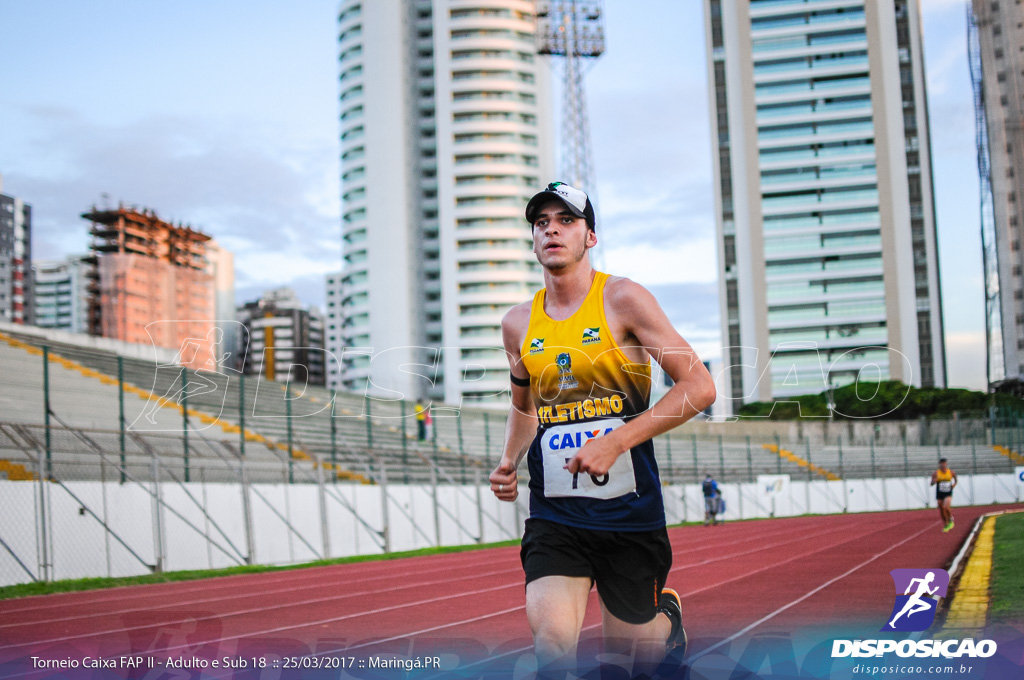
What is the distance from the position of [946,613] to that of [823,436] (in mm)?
64226

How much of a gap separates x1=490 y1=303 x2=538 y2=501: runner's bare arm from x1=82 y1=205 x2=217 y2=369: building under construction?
134432mm

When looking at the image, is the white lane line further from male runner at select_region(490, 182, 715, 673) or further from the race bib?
the race bib

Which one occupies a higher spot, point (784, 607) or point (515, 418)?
point (515, 418)

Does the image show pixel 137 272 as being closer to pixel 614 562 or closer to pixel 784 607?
pixel 784 607

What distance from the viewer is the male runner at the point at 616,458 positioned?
13.2 feet

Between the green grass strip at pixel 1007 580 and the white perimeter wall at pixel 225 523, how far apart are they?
36.6ft

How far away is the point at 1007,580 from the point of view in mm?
10625

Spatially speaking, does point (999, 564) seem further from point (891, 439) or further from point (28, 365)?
point (891, 439)

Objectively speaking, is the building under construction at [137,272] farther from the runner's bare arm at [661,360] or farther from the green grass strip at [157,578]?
the runner's bare arm at [661,360]

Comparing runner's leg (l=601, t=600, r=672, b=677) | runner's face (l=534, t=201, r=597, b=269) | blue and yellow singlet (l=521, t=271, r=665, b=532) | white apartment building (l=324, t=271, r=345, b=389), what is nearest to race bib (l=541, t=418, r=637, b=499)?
blue and yellow singlet (l=521, t=271, r=665, b=532)

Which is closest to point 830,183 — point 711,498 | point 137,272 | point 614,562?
point 711,498

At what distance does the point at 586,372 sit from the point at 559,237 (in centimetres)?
53

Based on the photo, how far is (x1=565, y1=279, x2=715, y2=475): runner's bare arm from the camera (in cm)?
399

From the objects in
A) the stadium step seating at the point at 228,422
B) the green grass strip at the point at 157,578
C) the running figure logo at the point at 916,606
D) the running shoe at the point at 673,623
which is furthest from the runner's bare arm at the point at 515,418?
the stadium step seating at the point at 228,422
